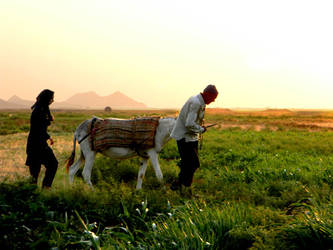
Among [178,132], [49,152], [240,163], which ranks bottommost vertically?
[240,163]

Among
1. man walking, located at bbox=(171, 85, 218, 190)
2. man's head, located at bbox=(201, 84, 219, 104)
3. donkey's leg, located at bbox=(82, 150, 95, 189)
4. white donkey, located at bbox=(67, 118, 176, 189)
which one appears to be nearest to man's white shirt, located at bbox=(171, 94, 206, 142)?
man walking, located at bbox=(171, 85, 218, 190)

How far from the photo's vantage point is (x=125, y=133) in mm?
7496

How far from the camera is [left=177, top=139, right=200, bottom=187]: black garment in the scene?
22.8ft

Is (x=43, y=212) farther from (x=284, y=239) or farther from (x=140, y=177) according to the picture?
(x=140, y=177)

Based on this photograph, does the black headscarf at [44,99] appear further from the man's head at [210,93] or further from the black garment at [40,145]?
the man's head at [210,93]

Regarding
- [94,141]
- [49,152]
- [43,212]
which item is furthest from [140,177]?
[43,212]

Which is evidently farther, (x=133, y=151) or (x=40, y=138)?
(x=133, y=151)

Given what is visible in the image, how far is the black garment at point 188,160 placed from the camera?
695cm

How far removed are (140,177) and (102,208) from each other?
2251 mm

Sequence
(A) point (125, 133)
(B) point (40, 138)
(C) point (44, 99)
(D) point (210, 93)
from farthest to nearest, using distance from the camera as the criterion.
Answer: (A) point (125, 133) → (B) point (40, 138) → (C) point (44, 99) → (D) point (210, 93)

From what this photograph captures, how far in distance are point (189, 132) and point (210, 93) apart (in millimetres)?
957

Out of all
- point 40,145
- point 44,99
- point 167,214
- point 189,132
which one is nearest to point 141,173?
point 189,132

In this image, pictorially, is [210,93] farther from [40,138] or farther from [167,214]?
[40,138]

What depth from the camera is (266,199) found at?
22.1 feet
